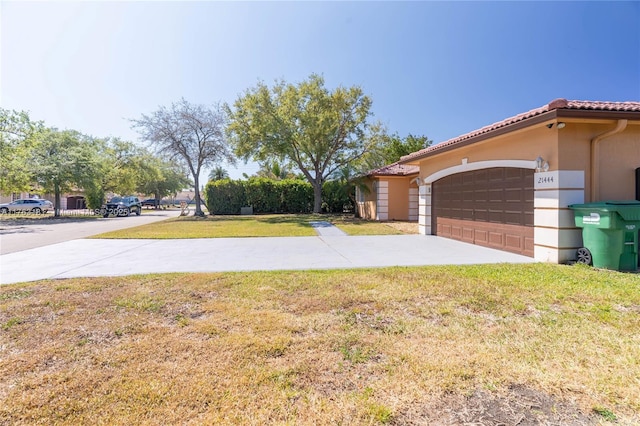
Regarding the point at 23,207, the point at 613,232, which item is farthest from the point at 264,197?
the point at 23,207

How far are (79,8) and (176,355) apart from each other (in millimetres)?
11149

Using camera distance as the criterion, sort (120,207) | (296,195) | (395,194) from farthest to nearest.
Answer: (296,195)
(120,207)
(395,194)

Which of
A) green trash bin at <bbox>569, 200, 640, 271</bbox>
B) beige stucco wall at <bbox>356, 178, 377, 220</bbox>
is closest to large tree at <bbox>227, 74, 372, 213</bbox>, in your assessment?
beige stucco wall at <bbox>356, 178, 377, 220</bbox>

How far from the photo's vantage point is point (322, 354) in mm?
2904

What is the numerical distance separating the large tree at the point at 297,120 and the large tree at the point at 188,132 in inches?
106

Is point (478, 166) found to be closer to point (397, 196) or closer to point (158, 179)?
point (397, 196)

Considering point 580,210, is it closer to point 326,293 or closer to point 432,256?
point 432,256

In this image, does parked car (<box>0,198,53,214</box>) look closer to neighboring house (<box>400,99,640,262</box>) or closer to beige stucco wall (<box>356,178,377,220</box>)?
beige stucco wall (<box>356,178,377,220</box>)

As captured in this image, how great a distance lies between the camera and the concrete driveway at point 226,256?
6.49m

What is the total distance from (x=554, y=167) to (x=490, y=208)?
243 cm

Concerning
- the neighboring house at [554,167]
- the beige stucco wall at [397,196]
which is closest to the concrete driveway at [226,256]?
the neighboring house at [554,167]

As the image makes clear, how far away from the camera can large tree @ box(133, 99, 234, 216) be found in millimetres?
23766

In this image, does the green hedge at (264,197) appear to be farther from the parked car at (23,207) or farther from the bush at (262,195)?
the parked car at (23,207)

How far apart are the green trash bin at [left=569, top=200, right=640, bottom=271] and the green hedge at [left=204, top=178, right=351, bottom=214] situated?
66.5ft
